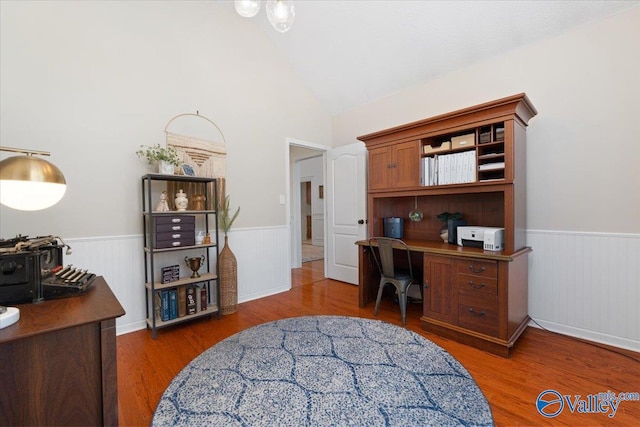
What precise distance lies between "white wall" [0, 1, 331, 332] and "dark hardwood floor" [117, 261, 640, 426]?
1.85 ft

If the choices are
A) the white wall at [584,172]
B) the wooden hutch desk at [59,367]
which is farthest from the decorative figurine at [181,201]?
the white wall at [584,172]

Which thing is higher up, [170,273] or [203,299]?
[170,273]

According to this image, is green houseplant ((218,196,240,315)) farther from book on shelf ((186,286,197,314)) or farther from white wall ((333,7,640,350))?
white wall ((333,7,640,350))

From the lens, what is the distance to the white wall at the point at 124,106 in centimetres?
223

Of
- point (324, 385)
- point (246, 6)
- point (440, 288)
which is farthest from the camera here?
point (440, 288)

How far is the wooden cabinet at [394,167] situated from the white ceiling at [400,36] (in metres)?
1.07

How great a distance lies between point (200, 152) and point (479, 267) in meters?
2.89

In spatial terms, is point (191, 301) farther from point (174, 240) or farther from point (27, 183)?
point (27, 183)

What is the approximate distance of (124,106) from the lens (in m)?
2.62

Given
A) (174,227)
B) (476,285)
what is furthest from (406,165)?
(174,227)

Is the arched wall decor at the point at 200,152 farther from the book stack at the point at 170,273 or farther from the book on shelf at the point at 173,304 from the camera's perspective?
the book on shelf at the point at 173,304

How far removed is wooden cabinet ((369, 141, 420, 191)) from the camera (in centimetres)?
290

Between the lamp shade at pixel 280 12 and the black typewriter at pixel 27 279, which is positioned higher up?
the lamp shade at pixel 280 12

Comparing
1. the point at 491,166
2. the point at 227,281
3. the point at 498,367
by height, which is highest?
the point at 491,166
